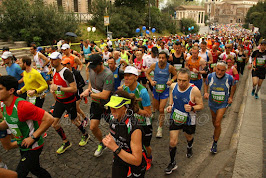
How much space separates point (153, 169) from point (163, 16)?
49927 millimetres

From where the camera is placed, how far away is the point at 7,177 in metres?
2.29

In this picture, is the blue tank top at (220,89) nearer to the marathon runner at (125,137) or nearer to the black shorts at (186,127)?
the black shorts at (186,127)

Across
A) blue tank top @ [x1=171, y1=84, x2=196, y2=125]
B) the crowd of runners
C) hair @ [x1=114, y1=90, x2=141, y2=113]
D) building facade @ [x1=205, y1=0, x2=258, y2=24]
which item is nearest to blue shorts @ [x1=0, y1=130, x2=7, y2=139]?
the crowd of runners

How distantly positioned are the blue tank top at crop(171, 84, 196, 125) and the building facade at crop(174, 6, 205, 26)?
366ft

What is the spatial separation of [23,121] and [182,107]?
2.65 meters

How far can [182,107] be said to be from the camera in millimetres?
3891

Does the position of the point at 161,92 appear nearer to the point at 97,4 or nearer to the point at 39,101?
the point at 39,101

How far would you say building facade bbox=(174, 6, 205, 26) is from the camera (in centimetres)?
11088

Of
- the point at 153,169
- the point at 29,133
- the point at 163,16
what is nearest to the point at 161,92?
the point at 153,169

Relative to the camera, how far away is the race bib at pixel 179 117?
3.89m

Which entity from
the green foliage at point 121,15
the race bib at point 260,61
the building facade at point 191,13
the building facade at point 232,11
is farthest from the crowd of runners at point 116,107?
the building facade at point 232,11

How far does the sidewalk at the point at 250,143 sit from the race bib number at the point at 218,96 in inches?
44.0

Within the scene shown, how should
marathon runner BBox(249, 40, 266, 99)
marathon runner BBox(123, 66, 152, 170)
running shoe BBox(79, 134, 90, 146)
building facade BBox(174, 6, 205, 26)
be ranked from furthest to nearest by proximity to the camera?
1. building facade BBox(174, 6, 205, 26)
2. marathon runner BBox(249, 40, 266, 99)
3. running shoe BBox(79, 134, 90, 146)
4. marathon runner BBox(123, 66, 152, 170)

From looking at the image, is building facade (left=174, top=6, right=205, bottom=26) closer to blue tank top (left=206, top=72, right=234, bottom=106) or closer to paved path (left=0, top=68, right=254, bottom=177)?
blue tank top (left=206, top=72, right=234, bottom=106)
